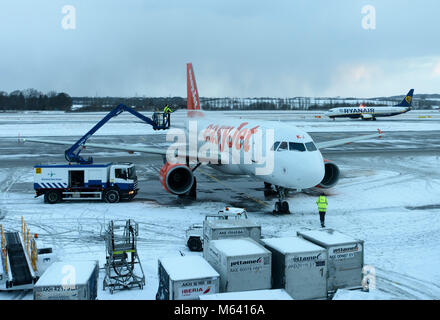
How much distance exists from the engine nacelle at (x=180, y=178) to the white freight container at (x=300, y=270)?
11794 millimetres

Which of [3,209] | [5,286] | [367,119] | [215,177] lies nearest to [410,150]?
[215,177]

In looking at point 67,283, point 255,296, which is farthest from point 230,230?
point 67,283

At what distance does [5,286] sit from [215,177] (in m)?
20.7

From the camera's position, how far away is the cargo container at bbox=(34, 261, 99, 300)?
8.58 m

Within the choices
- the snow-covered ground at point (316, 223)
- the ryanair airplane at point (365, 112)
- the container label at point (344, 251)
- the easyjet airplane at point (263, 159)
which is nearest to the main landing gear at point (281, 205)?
the easyjet airplane at point (263, 159)

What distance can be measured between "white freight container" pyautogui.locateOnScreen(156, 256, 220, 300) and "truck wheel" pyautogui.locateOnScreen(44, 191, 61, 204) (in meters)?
14.6

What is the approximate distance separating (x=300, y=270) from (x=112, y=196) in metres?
14.8

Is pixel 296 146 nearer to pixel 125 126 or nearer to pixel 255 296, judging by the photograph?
Result: pixel 255 296

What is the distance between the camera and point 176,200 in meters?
23.8

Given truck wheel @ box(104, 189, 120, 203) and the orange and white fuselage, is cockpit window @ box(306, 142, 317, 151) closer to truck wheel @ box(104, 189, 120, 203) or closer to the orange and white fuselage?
the orange and white fuselage

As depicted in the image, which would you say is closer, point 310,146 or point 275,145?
point 310,146

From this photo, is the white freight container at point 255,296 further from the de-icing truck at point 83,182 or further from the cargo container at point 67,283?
the de-icing truck at point 83,182

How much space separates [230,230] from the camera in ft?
43.6

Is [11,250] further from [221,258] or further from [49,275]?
[221,258]
